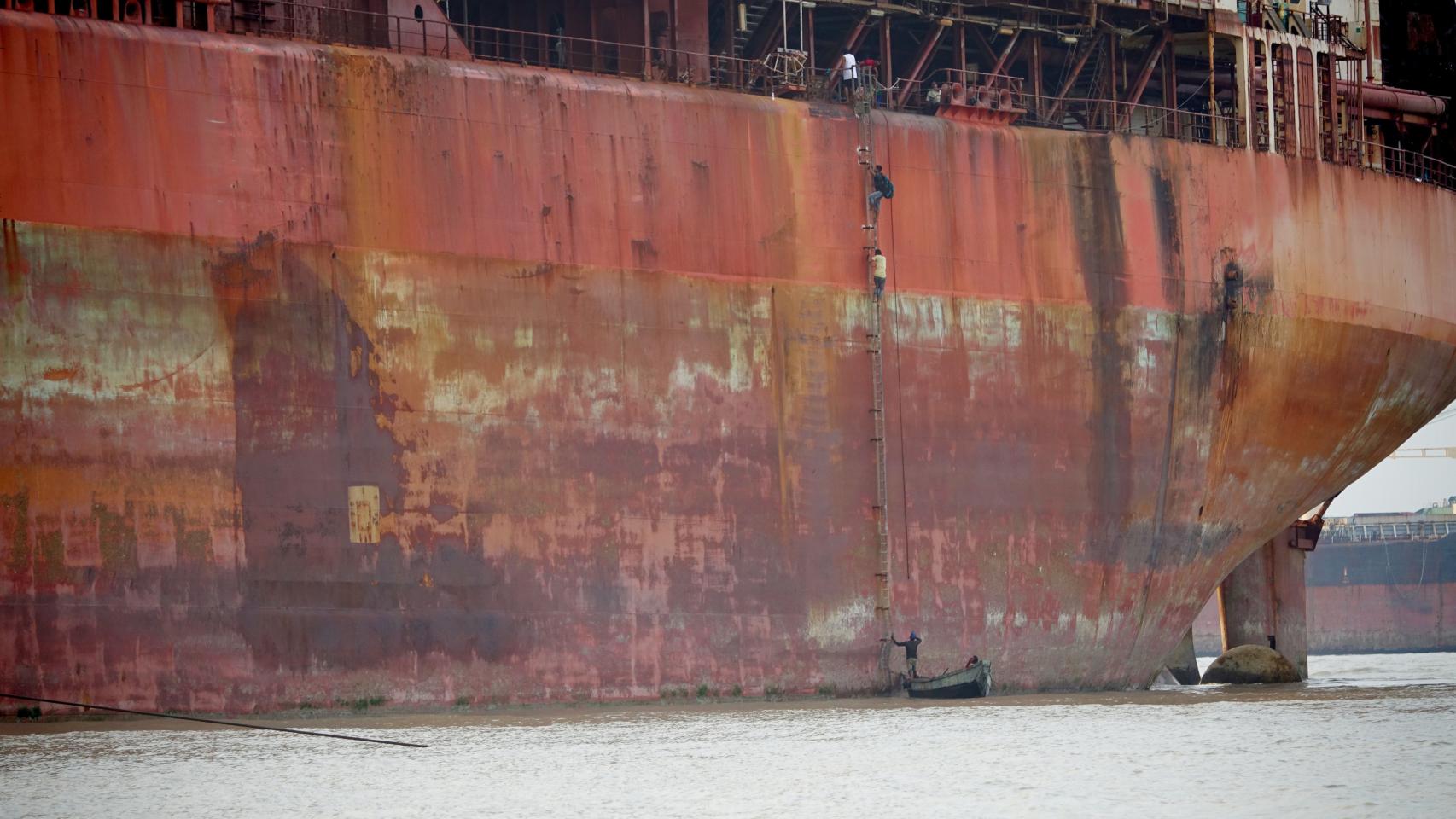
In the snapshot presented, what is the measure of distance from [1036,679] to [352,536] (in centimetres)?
837

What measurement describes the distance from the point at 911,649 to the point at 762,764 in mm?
5472

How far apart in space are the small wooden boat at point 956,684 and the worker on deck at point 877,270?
4203 millimetres

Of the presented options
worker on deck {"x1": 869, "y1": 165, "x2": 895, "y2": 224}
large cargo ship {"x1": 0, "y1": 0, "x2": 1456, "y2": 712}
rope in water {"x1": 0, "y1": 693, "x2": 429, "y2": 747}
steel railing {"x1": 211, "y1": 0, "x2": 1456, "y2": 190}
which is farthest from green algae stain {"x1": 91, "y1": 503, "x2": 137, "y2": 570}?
worker on deck {"x1": 869, "y1": 165, "x2": 895, "y2": 224}

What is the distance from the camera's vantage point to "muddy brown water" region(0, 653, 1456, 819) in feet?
42.0

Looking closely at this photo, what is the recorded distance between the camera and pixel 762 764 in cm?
1477

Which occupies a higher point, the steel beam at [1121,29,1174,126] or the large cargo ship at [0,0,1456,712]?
the steel beam at [1121,29,1174,126]


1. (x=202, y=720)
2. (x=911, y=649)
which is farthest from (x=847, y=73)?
(x=202, y=720)

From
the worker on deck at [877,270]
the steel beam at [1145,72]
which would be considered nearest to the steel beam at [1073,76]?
the steel beam at [1145,72]

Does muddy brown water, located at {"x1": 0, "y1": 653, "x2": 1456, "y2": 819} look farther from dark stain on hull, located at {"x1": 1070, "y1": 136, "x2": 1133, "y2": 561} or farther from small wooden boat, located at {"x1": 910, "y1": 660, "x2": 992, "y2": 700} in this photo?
dark stain on hull, located at {"x1": 1070, "y1": 136, "x2": 1133, "y2": 561}

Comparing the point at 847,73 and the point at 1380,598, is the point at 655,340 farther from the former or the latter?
the point at 1380,598

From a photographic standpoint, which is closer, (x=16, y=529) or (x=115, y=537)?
(x=16, y=529)

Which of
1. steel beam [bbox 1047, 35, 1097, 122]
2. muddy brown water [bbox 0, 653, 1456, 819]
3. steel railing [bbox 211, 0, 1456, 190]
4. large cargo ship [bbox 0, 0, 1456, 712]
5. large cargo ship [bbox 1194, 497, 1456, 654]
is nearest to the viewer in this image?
muddy brown water [bbox 0, 653, 1456, 819]

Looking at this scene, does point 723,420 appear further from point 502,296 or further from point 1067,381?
point 1067,381

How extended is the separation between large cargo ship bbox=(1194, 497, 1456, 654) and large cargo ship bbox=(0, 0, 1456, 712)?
2881 cm
